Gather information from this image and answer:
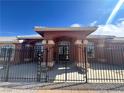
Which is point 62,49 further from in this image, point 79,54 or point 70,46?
point 79,54

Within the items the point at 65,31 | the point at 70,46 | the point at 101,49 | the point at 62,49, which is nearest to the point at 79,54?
the point at 70,46

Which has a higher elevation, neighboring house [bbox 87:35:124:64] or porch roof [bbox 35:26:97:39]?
porch roof [bbox 35:26:97:39]

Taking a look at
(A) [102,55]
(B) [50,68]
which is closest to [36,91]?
(B) [50,68]

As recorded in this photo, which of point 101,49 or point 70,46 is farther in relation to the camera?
point 101,49

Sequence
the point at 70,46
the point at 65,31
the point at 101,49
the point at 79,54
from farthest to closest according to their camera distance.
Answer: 1. the point at 101,49
2. the point at 70,46
3. the point at 79,54
4. the point at 65,31

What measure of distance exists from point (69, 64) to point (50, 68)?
105 inches

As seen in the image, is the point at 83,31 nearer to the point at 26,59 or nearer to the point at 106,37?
the point at 106,37

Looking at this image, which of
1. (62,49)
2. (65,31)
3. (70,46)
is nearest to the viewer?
(65,31)

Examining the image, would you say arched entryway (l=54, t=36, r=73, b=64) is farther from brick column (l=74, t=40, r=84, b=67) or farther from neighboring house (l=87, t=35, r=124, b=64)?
neighboring house (l=87, t=35, r=124, b=64)

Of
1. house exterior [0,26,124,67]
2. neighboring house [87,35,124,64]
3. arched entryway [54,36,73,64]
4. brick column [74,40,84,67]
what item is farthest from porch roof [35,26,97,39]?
neighboring house [87,35,124,64]

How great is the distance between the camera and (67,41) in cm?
1927

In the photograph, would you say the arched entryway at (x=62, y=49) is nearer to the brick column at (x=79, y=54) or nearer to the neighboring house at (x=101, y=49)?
the brick column at (x=79, y=54)

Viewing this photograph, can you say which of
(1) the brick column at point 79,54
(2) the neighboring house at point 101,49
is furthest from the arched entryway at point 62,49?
(2) the neighboring house at point 101,49

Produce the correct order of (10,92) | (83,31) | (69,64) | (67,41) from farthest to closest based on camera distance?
(67,41)
(69,64)
(83,31)
(10,92)
